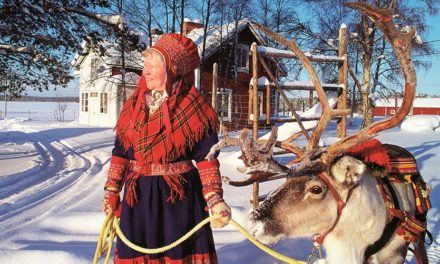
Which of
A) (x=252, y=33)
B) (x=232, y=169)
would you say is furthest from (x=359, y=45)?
(x=232, y=169)

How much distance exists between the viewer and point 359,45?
59.3 ft

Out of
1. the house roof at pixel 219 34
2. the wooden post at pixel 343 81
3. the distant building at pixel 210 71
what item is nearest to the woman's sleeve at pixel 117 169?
the wooden post at pixel 343 81

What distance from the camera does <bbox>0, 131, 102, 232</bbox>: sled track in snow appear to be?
16.6 ft

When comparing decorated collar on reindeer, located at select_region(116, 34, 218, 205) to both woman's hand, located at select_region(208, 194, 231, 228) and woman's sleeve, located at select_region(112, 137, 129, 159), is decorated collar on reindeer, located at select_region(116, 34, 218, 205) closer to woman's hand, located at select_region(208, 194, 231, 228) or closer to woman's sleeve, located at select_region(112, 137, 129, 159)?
woman's sleeve, located at select_region(112, 137, 129, 159)

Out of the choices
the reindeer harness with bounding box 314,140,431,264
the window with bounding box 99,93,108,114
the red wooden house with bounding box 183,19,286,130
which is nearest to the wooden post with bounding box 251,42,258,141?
the reindeer harness with bounding box 314,140,431,264

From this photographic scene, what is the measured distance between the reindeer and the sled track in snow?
3514mm

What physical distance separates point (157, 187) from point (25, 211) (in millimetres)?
3886

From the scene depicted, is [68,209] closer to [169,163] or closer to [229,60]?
[169,163]

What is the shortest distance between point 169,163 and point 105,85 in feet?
70.7

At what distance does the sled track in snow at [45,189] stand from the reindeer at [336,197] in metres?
3.51

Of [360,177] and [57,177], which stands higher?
[360,177]

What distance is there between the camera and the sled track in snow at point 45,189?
16.6 feet

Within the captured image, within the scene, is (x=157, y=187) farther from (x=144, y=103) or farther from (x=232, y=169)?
(x=232, y=169)

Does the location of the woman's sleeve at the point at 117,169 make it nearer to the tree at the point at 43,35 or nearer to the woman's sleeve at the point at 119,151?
the woman's sleeve at the point at 119,151
